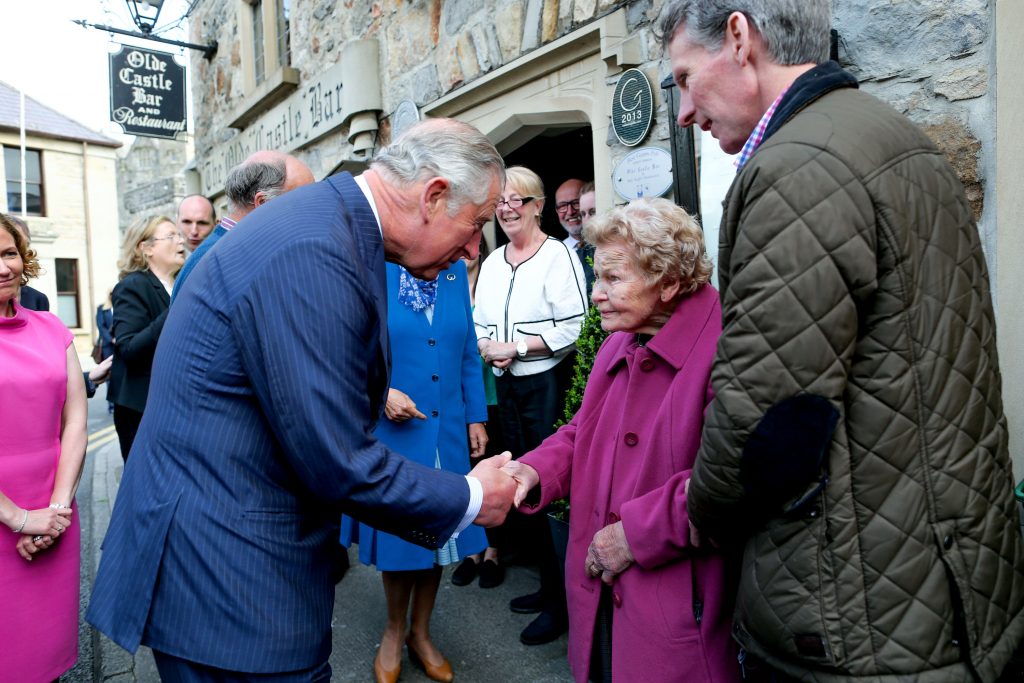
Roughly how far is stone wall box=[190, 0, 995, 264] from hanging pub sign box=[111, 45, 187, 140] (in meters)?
0.90

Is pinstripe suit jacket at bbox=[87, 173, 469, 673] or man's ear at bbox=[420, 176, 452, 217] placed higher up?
man's ear at bbox=[420, 176, 452, 217]

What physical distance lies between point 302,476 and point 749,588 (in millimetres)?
880

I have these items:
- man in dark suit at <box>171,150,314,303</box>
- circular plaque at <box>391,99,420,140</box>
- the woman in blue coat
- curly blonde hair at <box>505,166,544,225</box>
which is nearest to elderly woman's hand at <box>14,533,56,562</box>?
the woman in blue coat

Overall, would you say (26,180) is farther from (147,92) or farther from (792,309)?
(792,309)

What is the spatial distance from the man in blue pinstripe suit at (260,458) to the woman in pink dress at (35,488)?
3.09ft

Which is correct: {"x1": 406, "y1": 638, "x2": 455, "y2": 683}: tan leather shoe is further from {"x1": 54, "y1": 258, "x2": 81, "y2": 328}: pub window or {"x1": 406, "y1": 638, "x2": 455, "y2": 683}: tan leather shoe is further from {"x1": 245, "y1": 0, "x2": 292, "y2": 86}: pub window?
{"x1": 54, "y1": 258, "x2": 81, "y2": 328}: pub window

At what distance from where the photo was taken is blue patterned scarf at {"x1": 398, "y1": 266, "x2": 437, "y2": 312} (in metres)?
3.01

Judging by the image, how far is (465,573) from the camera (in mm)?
4117

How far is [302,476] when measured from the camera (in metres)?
1.47

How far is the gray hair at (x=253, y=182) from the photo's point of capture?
3.24m

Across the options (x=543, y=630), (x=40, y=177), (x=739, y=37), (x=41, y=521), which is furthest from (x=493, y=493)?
(x=40, y=177)

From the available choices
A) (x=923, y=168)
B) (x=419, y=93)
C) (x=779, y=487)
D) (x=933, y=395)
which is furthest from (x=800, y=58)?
(x=419, y=93)

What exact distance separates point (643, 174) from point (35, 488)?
2.79 m

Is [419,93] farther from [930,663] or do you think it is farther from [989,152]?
[930,663]
